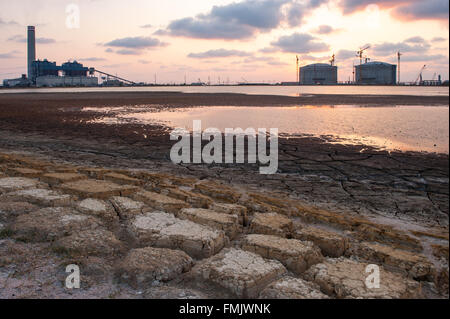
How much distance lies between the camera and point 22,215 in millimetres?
3445

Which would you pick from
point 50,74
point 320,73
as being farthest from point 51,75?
point 320,73

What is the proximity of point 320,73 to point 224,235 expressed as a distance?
132m

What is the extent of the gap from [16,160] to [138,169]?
2025 millimetres

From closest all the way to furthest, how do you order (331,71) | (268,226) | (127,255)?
(127,255) → (268,226) → (331,71)

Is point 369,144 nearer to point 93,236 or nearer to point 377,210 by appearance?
point 377,210

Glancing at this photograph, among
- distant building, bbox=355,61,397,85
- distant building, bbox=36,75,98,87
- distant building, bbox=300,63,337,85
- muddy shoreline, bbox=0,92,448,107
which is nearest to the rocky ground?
muddy shoreline, bbox=0,92,448,107

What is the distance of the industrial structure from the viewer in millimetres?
127188

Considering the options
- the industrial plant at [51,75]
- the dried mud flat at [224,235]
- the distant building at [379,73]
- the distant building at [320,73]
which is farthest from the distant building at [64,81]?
the dried mud flat at [224,235]

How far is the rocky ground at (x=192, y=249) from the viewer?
7.89ft

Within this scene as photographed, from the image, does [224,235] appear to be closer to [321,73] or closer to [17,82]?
[17,82]

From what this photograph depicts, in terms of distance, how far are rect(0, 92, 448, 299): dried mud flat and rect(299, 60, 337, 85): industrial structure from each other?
128m

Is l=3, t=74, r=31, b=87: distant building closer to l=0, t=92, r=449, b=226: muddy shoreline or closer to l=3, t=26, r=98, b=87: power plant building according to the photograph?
l=3, t=26, r=98, b=87: power plant building
